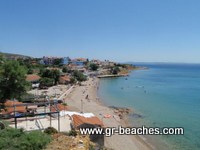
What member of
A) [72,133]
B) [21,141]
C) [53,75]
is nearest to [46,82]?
[53,75]

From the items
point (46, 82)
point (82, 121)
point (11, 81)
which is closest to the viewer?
point (82, 121)

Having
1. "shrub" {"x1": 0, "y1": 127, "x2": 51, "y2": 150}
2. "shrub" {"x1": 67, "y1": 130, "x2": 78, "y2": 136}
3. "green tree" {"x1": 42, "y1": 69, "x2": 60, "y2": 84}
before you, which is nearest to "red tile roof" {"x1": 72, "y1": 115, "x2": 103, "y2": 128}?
"shrub" {"x1": 67, "y1": 130, "x2": 78, "y2": 136}

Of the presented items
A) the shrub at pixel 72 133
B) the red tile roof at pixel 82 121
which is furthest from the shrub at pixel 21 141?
the red tile roof at pixel 82 121

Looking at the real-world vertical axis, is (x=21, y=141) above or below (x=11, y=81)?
below

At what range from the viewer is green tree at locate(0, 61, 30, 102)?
65.4 ft

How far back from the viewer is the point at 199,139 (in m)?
23.8

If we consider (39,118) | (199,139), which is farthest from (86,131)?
(199,139)

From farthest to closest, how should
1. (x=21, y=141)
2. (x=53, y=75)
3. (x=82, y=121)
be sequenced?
(x=53, y=75) < (x=82, y=121) < (x=21, y=141)

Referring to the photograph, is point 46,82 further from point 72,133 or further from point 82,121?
point 72,133

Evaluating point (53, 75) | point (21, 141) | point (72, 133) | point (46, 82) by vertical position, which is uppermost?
point (21, 141)

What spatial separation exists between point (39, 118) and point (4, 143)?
1047 cm

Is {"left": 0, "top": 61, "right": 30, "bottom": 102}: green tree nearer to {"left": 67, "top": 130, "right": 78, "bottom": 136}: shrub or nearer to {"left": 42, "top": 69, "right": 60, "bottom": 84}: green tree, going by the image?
{"left": 67, "top": 130, "right": 78, "bottom": 136}: shrub

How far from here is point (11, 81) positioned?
2006 cm

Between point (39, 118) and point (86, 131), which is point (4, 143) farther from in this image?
point (39, 118)
